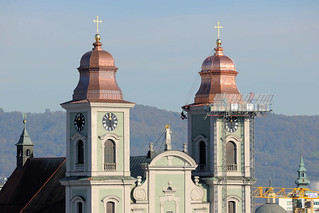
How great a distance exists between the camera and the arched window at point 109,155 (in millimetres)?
96812

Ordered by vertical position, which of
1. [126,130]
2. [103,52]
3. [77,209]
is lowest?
[77,209]

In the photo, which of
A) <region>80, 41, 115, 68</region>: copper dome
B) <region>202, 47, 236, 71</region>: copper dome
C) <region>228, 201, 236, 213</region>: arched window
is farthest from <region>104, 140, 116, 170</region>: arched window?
<region>202, 47, 236, 71</region>: copper dome

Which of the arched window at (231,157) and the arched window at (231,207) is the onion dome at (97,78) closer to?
the arched window at (231,157)

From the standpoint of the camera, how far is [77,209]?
97250mm

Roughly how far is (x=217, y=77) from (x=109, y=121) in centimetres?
1105

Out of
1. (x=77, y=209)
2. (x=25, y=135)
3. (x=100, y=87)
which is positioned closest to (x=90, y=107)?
(x=100, y=87)

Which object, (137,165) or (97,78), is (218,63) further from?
(97,78)

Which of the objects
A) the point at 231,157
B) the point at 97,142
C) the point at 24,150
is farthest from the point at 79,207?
the point at 24,150

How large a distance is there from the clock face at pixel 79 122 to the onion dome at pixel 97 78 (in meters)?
1.33

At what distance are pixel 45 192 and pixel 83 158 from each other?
Answer: 371 inches

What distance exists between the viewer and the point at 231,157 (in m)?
103

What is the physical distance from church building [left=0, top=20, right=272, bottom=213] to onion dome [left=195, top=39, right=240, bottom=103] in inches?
3.2

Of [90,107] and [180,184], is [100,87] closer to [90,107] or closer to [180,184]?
[90,107]

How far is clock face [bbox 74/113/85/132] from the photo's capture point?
97.1 meters
